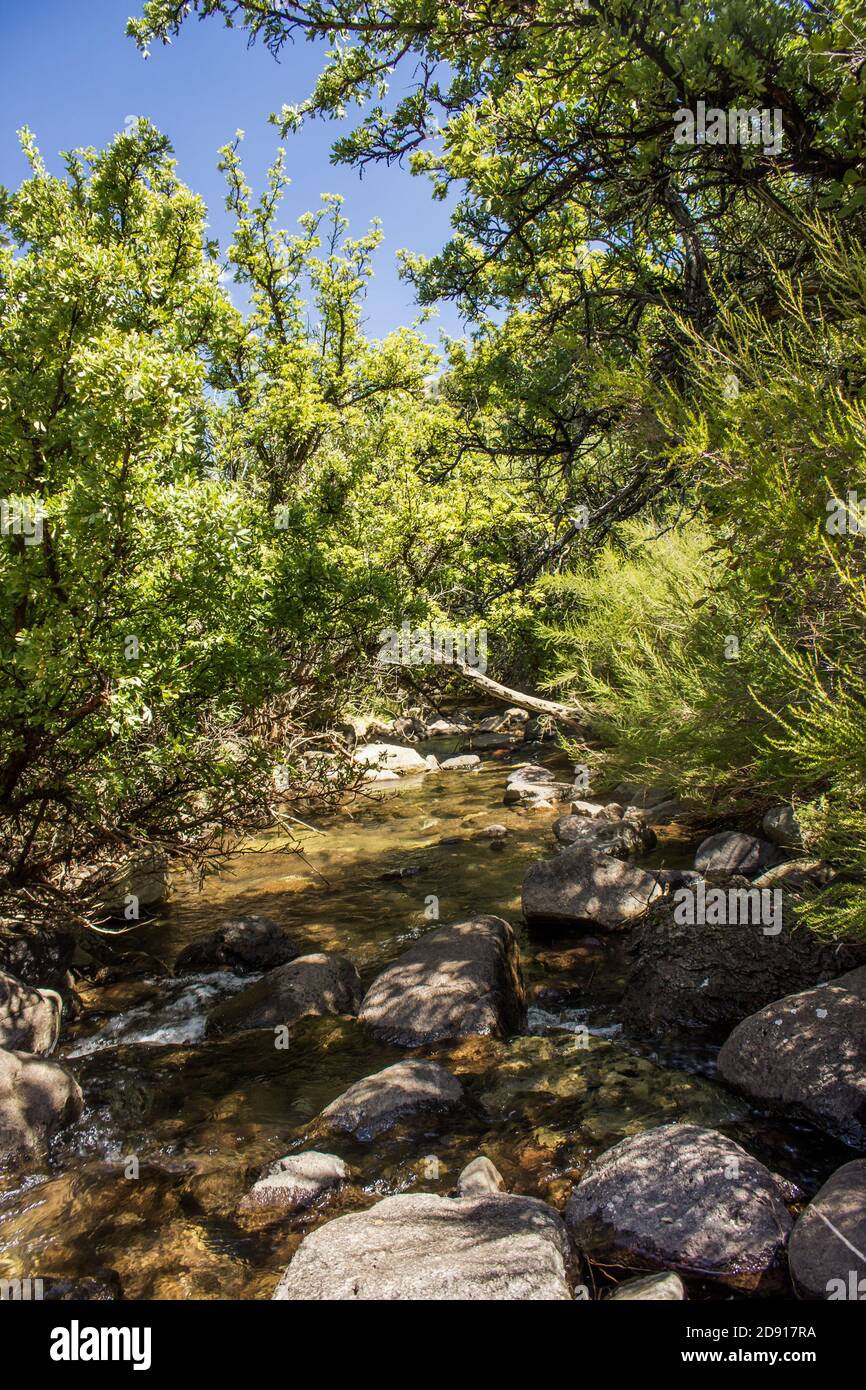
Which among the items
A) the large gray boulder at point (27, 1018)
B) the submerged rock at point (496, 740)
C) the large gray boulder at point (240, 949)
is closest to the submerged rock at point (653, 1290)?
the large gray boulder at point (27, 1018)

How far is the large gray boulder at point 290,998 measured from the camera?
7.20 meters

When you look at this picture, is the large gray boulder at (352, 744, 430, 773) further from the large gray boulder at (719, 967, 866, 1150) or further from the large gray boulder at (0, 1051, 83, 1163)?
the large gray boulder at (719, 967, 866, 1150)

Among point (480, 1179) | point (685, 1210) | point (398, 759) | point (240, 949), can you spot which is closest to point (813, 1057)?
point (685, 1210)

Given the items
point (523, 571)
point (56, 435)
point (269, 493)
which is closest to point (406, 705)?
point (269, 493)

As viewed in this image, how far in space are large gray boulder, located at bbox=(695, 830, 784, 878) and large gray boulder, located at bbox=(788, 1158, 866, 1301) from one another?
515cm

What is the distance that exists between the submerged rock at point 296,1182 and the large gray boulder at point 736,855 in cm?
562

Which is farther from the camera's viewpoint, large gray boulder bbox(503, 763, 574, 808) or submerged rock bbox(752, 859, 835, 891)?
large gray boulder bbox(503, 763, 574, 808)

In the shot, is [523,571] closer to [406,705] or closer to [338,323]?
[338,323]

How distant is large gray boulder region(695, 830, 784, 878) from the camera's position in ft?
29.3

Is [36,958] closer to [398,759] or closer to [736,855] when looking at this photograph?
[736,855]

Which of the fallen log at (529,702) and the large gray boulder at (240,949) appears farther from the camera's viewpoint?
the fallen log at (529,702)

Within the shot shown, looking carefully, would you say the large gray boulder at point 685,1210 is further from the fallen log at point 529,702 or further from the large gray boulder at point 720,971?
the fallen log at point 529,702

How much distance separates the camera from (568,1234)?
4121 mm

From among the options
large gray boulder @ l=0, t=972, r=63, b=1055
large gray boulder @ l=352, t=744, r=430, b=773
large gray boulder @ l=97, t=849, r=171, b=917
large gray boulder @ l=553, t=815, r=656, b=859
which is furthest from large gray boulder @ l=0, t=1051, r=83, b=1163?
large gray boulder @ l=352, t=744, r=430, b=773
